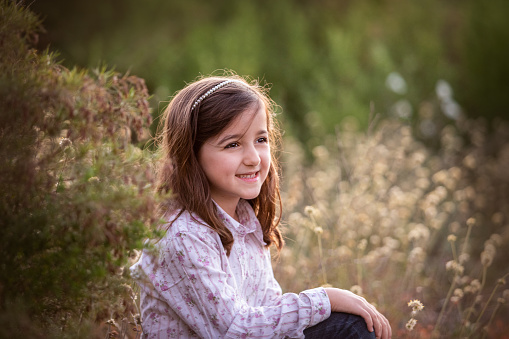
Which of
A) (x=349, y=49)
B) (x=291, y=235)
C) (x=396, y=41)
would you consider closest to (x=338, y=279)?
(x=291, y=235)

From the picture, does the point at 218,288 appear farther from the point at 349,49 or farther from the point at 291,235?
the point at 349,49

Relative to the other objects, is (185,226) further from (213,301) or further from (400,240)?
(400,240)

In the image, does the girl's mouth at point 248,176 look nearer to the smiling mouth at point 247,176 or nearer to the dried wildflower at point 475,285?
the smiling mouth at point 247,176

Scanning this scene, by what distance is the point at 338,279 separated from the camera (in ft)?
10.6

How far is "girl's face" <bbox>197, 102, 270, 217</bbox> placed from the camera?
6.95 ft

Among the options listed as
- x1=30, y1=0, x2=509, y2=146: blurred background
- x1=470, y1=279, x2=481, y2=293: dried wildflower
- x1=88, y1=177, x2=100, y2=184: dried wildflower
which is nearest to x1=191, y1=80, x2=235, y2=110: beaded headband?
x1=88, y1=177, x2=100, y2=184: dried wildflower

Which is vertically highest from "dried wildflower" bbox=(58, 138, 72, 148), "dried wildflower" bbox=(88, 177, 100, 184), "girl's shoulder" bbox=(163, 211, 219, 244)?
"dried wildflower" bbox=(58, 138, 72, 148)

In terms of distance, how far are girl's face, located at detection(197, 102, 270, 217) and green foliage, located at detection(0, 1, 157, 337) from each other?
52 cm

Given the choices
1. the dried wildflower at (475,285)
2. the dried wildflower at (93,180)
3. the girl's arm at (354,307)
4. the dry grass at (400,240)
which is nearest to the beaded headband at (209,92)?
the dried wildflower at (93,180)

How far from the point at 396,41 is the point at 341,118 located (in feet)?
8.02

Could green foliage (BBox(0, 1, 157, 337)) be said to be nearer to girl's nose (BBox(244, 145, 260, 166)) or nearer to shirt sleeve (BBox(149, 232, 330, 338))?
shirt sleeve (BBox(149, 232, 330, 338))

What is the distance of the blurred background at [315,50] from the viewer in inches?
249

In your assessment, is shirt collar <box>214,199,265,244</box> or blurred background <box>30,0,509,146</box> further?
blurred background <box>30,0,509,146</box>

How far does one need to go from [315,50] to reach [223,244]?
624 centimetres
